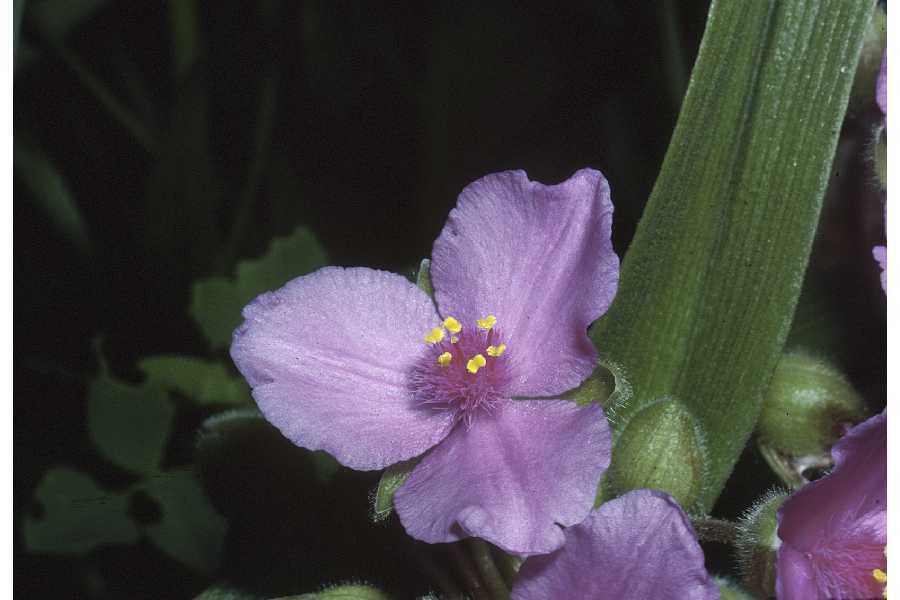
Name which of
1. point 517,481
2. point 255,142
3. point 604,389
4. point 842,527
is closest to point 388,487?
point 517,481

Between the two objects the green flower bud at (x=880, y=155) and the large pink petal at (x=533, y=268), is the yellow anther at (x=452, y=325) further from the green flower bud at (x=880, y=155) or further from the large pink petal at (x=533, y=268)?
the green flower bud at (x=880, y=155)

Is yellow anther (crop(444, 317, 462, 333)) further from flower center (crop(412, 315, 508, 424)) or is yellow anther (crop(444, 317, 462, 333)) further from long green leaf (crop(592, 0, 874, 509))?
long green leaf (crop(592, 0, 874, 509))

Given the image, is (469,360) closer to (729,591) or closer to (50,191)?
(729,591)

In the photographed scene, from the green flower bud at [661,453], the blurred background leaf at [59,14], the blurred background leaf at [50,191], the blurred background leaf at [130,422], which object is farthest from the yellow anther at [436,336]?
the blurred background leaf at [59,14]

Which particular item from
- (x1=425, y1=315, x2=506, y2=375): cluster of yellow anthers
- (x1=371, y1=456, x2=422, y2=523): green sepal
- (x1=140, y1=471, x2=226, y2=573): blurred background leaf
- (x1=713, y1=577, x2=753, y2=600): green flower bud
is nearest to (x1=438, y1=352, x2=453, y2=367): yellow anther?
(x1=425, y1=315, x2=506, y2=375): cluster of yellow anthers
